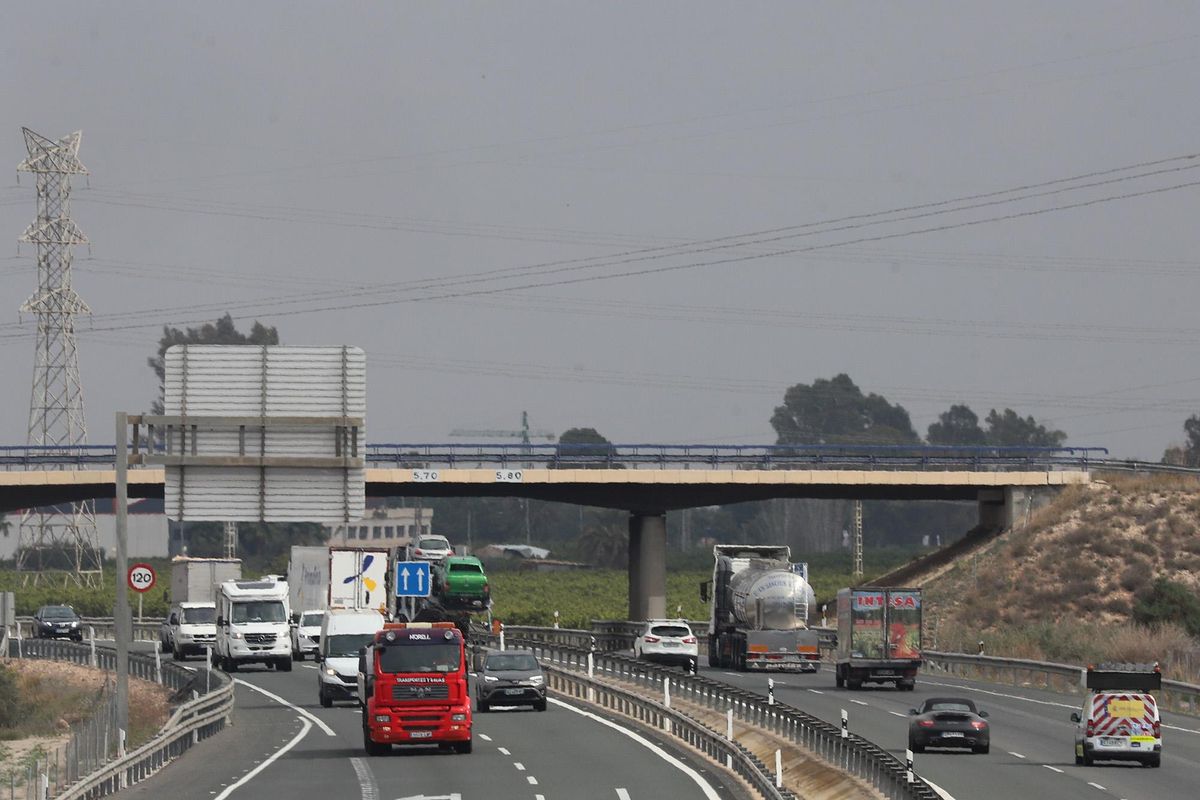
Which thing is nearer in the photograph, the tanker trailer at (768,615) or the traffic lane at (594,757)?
the traffic lane at (594,757)

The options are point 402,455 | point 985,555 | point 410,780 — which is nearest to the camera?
point 410,780

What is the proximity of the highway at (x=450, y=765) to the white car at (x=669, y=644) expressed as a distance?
62.8ft

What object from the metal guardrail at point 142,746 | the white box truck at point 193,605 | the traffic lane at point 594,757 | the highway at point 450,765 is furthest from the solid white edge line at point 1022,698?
the white box truck at point 193,605

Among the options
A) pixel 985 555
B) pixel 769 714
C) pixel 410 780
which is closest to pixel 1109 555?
pixel 985 555

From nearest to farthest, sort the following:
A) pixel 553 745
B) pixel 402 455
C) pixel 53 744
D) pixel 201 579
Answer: pixel 553 745 → pixel 53 744 → pixel 201 579 → pixel 402 455

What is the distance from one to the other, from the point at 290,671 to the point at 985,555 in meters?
39.7

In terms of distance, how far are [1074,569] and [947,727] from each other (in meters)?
54.9

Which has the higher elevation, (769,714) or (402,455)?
(402,455)

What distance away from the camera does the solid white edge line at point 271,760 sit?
3200cm

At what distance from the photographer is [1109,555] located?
304ft

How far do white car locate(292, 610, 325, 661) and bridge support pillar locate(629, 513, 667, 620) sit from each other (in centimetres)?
1992

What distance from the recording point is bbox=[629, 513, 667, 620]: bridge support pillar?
9256cm

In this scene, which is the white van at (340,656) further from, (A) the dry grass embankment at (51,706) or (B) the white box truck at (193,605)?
(B) the white box truck at (193,605)

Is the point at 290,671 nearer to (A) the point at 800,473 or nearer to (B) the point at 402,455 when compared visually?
(B) the point at 402,455
